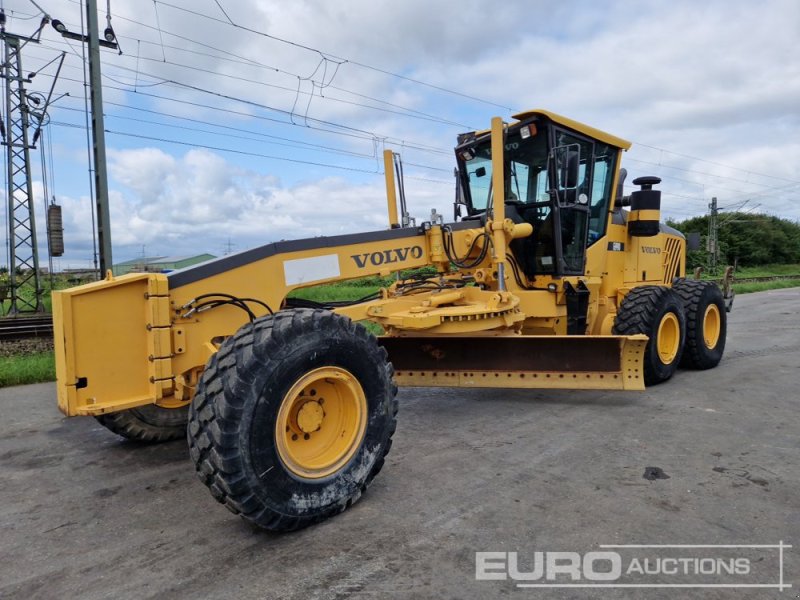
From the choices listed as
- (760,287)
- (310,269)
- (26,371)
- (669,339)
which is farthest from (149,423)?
(760,287)

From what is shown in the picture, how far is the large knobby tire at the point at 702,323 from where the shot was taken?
702 cm

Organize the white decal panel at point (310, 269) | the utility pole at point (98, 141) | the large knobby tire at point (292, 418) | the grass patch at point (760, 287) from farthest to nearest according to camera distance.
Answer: the grass patch at point (760, 287) < the utility pole at point (98, 141) < the white decal panel at point (310, 269) < the large knobby tire at point (292, 418)

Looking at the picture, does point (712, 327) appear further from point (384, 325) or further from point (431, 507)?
point (431, 507)

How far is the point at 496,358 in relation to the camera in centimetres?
541

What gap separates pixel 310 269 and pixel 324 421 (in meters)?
1.23

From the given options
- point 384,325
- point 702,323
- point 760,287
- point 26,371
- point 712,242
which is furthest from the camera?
point 712,242

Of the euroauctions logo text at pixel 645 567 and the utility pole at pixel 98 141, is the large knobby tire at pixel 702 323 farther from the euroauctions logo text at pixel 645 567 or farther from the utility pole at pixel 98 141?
the utility pole at pixel 98 141

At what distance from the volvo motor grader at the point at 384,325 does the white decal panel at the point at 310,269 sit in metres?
0.02

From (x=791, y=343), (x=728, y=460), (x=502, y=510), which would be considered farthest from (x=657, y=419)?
(x=791, y=343)

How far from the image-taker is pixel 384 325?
481 cm

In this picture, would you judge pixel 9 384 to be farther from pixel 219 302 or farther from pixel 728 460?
pixel 728 460

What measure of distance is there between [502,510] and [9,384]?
6.65 metres

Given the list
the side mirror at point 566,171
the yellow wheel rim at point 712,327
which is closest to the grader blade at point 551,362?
the side mirror at point 566,171

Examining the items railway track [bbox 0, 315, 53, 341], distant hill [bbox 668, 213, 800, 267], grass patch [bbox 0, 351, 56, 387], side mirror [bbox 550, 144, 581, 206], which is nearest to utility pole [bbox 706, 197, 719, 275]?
distant hill [bbox 668, 213, 800, 267]
